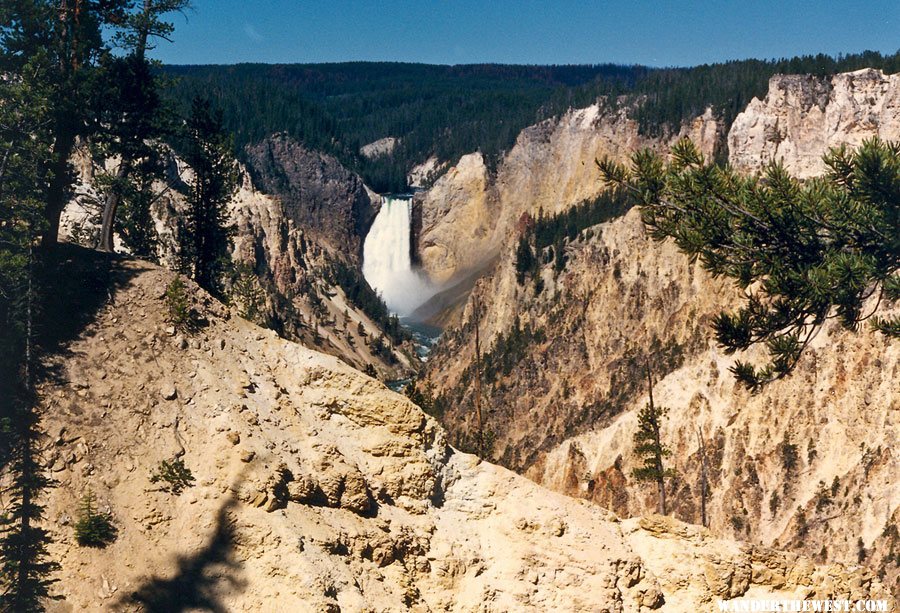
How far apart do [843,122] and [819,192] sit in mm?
90154

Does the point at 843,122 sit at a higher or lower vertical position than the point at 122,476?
higher

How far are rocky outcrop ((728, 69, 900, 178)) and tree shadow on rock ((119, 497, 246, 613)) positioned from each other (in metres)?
84.7

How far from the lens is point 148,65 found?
2627 cm

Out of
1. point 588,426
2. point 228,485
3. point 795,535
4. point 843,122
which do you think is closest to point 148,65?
point 228,485

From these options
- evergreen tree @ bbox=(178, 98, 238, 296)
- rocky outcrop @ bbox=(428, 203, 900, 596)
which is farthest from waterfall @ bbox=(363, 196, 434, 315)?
evergreen tree @ bbox=(178, 98, 238, 296)

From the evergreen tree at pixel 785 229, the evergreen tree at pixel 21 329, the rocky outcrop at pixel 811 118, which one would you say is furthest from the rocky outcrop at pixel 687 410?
the rocky outcrop at pixel 811 118

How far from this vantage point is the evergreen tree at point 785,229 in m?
15.9

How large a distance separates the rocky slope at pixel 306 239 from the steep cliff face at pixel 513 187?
14992 mm

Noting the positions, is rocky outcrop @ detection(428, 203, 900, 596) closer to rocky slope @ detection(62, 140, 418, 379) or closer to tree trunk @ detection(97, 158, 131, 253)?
tree trunk @ detection(97, 158, 131, 253)

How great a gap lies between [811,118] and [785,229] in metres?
92.5

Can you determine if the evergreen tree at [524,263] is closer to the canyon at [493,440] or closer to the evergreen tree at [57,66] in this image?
the canyon at [493,440]

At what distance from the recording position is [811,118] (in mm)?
100938

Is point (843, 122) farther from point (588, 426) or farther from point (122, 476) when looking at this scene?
point (122, 476)

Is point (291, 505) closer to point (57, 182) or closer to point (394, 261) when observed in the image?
point (57, 182)
